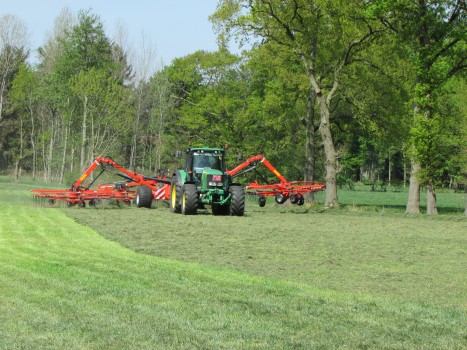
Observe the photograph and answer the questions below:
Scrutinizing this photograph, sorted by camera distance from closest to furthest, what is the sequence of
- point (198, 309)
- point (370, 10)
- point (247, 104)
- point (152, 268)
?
point (198, 309) < point (152, 268) < point (370, 10) < point (247, 104)

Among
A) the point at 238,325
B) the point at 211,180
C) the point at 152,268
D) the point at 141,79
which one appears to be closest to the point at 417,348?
the point at 238,325

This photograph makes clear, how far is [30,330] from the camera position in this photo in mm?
7305

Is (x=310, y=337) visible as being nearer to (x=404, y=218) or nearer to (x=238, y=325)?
(x=238, y=325)

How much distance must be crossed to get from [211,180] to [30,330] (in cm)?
2087

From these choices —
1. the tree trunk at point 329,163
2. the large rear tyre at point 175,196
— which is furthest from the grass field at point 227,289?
the tree trunk at point 329,163

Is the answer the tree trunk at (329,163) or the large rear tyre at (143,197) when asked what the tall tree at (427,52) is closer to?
the tree trunk at (329,163)

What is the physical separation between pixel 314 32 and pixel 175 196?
39.1 feet

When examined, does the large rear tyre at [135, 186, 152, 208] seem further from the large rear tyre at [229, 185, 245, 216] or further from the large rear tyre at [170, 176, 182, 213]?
the large rear tyre at [229, 185, 245, 216]

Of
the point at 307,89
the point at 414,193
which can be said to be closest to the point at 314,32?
the point at 307,89

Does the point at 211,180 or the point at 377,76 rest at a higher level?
the point at 377,76

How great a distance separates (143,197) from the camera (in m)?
31.5

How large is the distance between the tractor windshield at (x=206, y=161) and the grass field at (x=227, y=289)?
8732 mm

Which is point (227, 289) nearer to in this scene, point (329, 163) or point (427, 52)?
point (427, 52)

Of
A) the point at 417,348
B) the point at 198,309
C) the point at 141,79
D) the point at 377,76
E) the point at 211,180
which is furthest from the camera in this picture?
the point at 141,79
